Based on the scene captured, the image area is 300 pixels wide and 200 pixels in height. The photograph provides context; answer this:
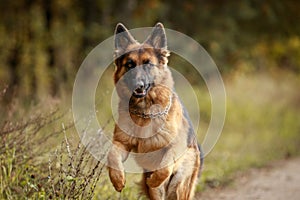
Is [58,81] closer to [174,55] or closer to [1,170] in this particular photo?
[174,55]

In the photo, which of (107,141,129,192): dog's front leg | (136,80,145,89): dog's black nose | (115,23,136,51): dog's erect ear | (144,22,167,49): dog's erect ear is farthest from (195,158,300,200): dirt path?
(115,23,136,51): dog's erect ear

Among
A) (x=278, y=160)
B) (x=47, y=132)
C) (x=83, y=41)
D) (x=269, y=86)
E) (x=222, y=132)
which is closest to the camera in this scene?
(x=47, y=132)

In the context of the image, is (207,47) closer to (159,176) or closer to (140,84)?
(140,84)

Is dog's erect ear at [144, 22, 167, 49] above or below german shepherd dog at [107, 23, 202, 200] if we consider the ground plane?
above

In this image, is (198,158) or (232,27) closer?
(198,158)

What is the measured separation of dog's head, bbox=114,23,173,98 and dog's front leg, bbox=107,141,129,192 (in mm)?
710

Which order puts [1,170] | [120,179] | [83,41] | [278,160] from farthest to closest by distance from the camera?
1. [83,41]
2. [278,160]
3. [1,170]
4. [120,179]

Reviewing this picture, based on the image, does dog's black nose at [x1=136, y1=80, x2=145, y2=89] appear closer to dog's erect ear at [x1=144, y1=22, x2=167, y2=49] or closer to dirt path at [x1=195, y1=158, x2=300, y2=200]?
dog's erect ear at [x1=144, y1=22, x2=167, y2=49]

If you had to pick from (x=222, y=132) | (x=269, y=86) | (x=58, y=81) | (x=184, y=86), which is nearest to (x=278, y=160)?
(x=222, y=132)

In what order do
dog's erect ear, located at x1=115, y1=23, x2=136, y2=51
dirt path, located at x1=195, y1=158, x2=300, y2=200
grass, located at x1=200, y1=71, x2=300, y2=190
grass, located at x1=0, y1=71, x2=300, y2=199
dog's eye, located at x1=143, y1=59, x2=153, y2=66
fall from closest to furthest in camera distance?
grass, located at x1=0, y1=71, x2=300, y2=199 < dog's eye, located at x1=143, y1=59, x2=153, y2=66 < dog's erect ear, located at x1=115, y1=23, x2=136, y2=51 < dirt path, located at x1=195, y1=158, x2=300, y2=200 < grass, located at x1=200, y1=71, x2=300, y2=190

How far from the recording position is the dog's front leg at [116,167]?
6.00m

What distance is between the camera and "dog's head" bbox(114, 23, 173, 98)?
6.40 m

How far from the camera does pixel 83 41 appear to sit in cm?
1480

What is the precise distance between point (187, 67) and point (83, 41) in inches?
117
